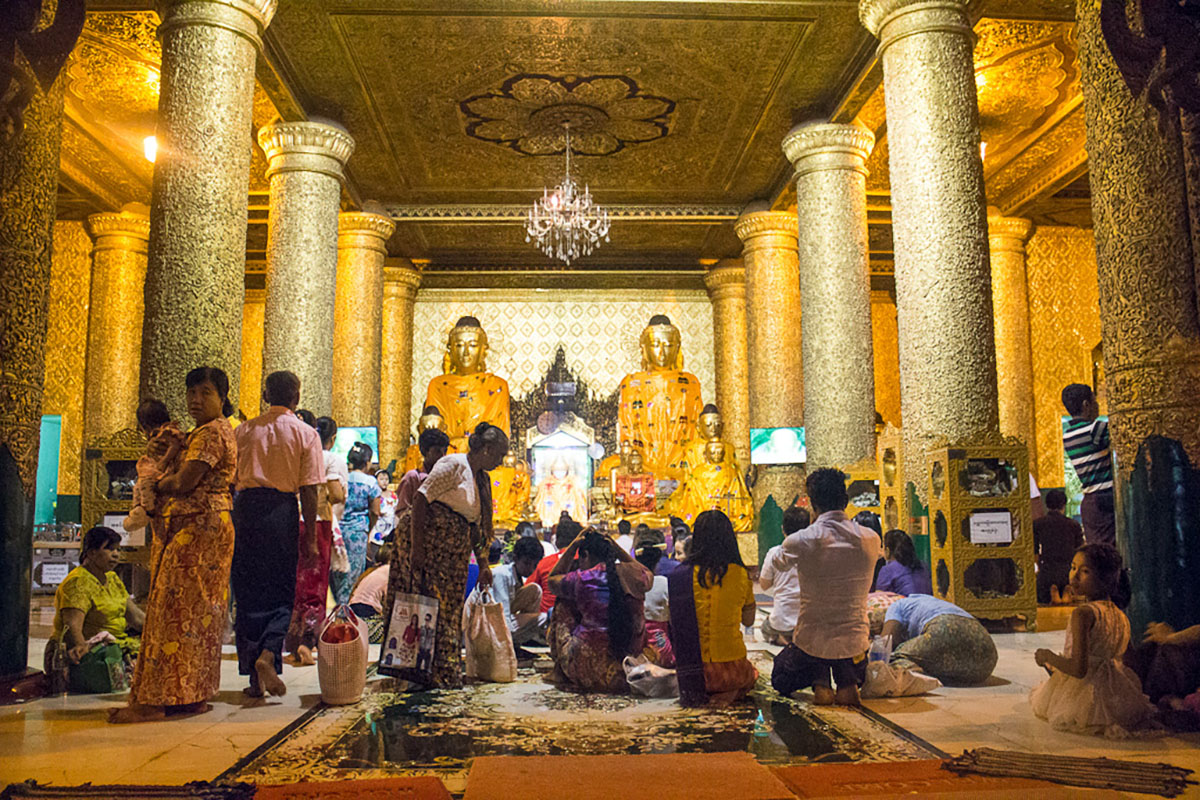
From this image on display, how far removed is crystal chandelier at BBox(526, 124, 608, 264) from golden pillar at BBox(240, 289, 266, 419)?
5669 millimetres

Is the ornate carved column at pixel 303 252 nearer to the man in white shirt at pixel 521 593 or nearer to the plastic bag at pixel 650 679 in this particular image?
the man in white shirt at pixel 521 593

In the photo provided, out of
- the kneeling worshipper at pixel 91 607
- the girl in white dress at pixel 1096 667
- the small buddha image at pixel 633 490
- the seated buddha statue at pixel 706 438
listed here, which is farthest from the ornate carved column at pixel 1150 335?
the small buddha image at pixel 633 490

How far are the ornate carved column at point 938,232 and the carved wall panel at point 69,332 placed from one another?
11759 millimetres

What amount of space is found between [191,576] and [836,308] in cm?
725

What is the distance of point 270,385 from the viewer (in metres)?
4.43

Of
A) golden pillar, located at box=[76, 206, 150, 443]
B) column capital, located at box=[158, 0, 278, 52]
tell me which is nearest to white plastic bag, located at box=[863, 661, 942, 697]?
column capital, located at box=[158, 0, 278, 52]

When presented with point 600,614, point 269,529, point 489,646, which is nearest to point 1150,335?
point 600,614

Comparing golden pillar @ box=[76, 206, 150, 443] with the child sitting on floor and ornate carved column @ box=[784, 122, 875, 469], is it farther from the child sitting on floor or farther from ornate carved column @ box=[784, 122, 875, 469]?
the child sitting on floor

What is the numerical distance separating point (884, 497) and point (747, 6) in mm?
4402

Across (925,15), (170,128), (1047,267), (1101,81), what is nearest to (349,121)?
(170,128)

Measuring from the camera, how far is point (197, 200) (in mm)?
6094

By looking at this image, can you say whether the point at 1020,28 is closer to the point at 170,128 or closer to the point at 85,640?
the point at 170,128

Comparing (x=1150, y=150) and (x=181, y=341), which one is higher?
(x=1150, y=150)

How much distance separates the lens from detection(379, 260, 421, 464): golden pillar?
14609 mm
